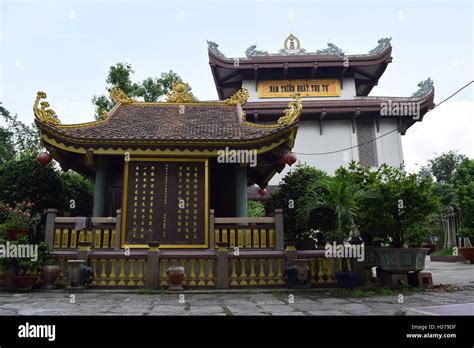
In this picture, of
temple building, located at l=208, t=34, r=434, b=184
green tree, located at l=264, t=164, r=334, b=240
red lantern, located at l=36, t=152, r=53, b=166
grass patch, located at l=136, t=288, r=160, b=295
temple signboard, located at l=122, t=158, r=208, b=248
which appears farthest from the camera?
temple building, located at l=208, t=34, r=434, b=184

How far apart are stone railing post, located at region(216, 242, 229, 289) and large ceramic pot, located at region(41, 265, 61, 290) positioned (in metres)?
3.51

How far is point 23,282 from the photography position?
782 centimetres

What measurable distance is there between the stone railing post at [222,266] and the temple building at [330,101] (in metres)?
13.4

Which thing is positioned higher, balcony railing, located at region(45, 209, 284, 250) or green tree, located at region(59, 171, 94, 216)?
green tree, located at region(59, 171, 94, 216)

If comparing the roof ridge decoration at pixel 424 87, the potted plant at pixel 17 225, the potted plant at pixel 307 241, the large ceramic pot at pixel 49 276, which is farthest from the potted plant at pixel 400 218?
the roof ridge decoration at pixel 424 87

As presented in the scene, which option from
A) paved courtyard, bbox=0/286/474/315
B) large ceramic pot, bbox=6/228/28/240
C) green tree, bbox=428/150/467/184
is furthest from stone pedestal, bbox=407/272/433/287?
green tree, bbox=428/150/467/184

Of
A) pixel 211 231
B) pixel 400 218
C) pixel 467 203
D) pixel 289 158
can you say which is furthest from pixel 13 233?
pixel 467 203

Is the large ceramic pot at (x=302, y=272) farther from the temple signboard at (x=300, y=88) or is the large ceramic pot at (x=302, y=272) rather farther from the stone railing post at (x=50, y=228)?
the temple signboard at (x=300, y=88)

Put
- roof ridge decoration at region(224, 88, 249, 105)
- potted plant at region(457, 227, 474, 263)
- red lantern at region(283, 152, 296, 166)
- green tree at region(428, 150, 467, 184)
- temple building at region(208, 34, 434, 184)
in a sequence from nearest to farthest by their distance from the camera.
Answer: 1. red lantern at region(283, 152, 296, 166)
2. roof ridge decoration at region(224, 88, 249, 105)
3. potted plant at region(457, 227, 474, 263)
4. temple building at region(208, 34, 434, 184)
5. green tree at region(428, 150, 467, 184)

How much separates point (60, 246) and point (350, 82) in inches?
774

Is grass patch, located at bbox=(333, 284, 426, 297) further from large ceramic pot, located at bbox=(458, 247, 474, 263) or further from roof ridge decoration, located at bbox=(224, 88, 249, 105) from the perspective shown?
large ceramic pot, located at bbox=(458, 247, 474, 263)

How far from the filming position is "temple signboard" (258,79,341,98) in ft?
75.1

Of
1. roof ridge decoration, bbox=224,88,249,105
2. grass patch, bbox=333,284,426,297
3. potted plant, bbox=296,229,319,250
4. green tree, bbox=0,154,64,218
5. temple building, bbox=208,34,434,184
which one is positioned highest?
temple building, bbox=208,34,434,184
